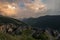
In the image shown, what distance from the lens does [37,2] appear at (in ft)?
28.6

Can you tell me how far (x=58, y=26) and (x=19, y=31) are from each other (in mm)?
1437

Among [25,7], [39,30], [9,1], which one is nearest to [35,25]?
[39,30]

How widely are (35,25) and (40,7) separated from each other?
703 mm

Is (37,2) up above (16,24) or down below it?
above

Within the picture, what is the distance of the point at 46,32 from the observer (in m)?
8.56

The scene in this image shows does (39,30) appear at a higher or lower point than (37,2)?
lower

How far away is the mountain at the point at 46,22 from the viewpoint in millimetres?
8523

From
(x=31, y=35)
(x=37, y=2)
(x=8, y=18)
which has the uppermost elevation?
(x=37, y=2)

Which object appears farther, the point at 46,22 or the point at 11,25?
the point at 11,25

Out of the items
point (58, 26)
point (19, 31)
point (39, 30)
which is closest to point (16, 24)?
point (19, 31)

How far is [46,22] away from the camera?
8.53m

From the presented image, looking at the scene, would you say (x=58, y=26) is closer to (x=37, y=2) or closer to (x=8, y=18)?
(x=37, y=2)

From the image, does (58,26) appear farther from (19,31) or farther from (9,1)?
(9,1)

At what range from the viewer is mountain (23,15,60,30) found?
8.52 metres
